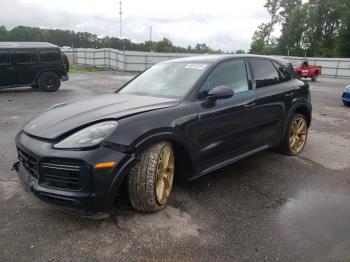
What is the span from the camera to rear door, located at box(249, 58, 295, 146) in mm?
4535

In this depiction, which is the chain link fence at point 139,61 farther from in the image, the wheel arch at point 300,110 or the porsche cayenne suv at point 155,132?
the porsche cayenne suv at point 155,132

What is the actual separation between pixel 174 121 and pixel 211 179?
4.35 ft

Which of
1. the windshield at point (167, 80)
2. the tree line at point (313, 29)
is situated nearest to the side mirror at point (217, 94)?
the windshield at point (167, 80)

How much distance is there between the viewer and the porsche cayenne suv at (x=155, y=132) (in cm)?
284

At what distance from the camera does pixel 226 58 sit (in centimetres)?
426

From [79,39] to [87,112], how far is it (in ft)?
372

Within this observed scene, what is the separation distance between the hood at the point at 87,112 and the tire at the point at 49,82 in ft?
34.3

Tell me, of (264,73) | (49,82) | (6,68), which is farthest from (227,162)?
(49,82)

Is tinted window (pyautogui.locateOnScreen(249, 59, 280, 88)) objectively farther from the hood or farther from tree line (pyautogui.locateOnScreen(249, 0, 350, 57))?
tree line (pyautogui.locateOnScreen(249, 0, 350, 57))

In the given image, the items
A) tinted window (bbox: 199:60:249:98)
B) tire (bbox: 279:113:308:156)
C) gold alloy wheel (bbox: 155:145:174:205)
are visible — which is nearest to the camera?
gold alloy wheel (bbox: 155:145:174:205)

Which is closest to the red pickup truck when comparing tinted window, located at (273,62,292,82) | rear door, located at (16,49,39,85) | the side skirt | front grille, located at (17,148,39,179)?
rear door, located at (16,49,39,85)

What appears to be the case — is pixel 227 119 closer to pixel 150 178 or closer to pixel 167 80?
pixel 167 80

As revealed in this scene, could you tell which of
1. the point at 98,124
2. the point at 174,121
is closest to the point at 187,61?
the point at 174,121

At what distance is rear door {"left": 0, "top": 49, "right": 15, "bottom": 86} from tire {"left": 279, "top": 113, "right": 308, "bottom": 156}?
1093 centimetres
